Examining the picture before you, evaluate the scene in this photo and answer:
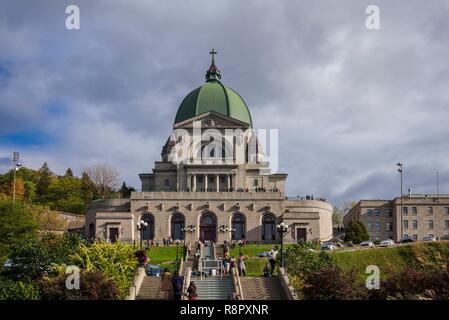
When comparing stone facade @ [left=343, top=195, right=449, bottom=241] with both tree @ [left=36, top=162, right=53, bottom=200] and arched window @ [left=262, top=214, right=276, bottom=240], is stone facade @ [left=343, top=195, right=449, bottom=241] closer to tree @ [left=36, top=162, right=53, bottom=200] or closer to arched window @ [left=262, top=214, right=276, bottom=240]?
arched window @ [left=262, top=214, right=276, bottom=240]

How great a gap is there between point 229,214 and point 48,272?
1419 inches

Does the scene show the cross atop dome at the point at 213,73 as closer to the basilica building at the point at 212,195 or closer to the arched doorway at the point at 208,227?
the basilica building at the point at 212,195

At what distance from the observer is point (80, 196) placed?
382ft

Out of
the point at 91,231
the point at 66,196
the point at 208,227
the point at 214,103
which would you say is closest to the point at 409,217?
the point at 214,103

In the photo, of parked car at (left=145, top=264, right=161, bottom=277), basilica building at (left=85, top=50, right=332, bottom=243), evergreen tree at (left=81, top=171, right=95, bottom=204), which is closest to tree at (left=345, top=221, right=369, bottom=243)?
basilica building at (left=85, top=50, right=332, bottom=243)

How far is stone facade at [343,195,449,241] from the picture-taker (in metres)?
98.9

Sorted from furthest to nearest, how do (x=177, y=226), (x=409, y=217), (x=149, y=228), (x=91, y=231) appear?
(x=409, y=217) → (x=91, y=231) → (x=177, y=226) → (x=149, y=228)

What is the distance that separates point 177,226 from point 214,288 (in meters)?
38.9

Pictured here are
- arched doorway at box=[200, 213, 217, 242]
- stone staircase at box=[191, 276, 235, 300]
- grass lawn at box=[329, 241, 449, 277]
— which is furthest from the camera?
arched doorway at box=[200, 213, 217, 242]

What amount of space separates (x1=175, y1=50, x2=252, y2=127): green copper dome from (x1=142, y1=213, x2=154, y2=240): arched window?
60.7 feet

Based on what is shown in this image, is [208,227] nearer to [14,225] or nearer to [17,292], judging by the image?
[14,225]

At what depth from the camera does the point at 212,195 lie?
84.4m
